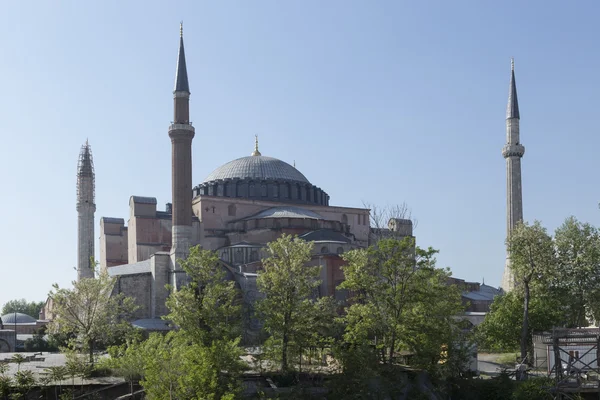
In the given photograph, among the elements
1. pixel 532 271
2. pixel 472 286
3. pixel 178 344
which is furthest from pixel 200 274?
pixel 472 286

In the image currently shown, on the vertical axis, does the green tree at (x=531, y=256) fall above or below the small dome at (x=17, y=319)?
above

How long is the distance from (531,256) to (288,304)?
1096cm

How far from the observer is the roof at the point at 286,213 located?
46.2 m

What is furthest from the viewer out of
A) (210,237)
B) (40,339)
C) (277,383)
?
(210,237)

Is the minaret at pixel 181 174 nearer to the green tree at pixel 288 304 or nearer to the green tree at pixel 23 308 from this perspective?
the green tree at pixel 288 304

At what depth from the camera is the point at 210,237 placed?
46.2m

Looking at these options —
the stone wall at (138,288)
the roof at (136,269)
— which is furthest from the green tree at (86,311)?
the roof at (136,269)

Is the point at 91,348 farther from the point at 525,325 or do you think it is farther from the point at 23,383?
the point at 525,325

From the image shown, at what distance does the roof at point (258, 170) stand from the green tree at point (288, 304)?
28.3 m

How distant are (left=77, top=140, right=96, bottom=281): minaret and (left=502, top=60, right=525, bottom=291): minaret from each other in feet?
77.8

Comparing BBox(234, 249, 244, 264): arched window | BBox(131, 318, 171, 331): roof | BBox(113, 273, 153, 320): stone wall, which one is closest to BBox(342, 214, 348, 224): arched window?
BBox(234, 249, 244, 264): arched window

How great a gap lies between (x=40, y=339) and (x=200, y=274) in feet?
59.2

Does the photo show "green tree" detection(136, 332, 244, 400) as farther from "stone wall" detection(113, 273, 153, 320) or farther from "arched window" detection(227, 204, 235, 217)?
"arched window" detection(227, 204, 235, 217)

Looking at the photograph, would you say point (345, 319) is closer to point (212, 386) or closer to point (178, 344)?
point (178, 344)
